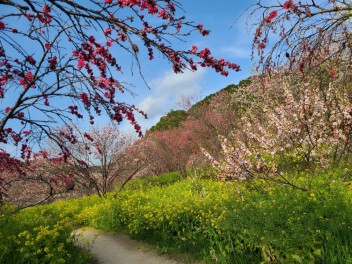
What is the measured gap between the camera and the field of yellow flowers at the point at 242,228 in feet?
14.1

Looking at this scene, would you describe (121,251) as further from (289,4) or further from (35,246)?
(289,4)

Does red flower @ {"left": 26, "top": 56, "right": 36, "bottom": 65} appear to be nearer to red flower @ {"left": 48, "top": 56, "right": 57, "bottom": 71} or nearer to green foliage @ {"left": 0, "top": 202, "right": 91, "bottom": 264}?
red flower @ {"left": 48, "top": 56, "right": 57, "bottom": 71}

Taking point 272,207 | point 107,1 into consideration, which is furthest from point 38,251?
point 107,1

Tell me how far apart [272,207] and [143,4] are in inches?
133

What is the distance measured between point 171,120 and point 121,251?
87.8ft

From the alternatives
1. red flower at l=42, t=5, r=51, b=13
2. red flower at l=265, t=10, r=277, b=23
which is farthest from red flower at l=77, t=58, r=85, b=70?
red flower at l=265, t=10, r=277, b=23

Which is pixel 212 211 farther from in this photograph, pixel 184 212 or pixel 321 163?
pixel 321 163

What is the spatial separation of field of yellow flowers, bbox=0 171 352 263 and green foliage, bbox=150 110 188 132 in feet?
79.0

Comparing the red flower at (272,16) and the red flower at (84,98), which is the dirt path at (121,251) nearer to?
the red flower at (84,98)

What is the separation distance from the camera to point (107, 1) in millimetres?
3459

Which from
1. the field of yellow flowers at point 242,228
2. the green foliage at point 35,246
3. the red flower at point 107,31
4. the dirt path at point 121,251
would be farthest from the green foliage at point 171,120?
the red flower at point 107,31

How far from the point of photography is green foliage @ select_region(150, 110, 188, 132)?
33156 millimetres

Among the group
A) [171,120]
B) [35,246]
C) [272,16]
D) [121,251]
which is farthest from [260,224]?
[171,120]

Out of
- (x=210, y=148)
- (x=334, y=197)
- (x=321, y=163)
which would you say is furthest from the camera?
(x=210, y=148)
